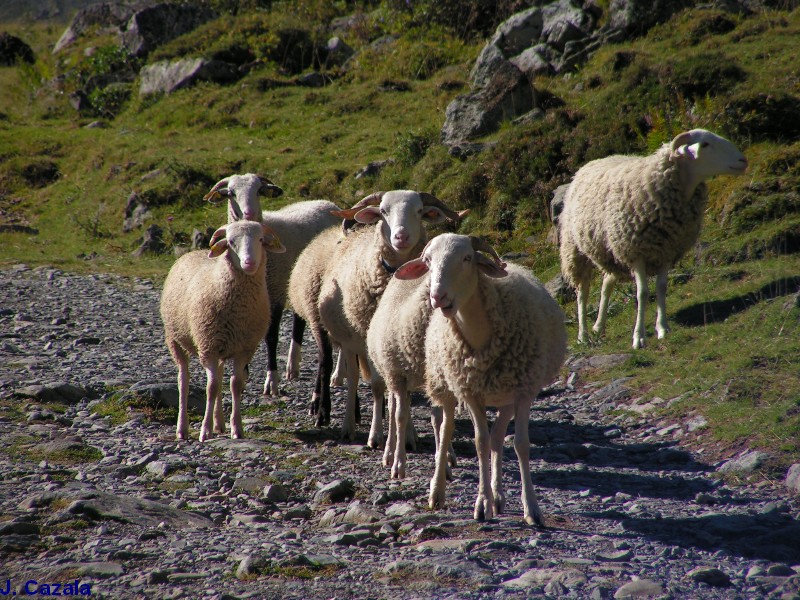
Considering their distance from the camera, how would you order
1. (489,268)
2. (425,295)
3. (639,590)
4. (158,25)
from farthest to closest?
(158,25) → (425,295) → (489,268) → (639,590)

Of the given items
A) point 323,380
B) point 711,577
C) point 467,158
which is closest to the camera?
point 711,577

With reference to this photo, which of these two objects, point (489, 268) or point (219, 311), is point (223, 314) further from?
point (489, 268)

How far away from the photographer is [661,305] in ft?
30.9

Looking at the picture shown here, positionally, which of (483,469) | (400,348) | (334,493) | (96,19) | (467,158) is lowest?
(334,493)

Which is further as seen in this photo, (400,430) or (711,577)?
(400,430)

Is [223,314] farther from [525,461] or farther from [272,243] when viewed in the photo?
[525,461]

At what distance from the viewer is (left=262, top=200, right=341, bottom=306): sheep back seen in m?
10.2

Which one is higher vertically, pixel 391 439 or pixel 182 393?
pixel 182 393

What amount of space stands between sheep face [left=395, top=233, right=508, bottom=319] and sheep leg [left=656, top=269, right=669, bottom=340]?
4.36 meters

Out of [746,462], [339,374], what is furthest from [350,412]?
[746,462]

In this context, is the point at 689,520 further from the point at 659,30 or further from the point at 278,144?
the point at 278,144

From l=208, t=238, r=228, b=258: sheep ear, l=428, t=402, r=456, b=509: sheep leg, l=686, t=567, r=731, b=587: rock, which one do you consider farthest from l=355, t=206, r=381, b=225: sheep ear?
l=686, t=567, r=731, b=587: rock

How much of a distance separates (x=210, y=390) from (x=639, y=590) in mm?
4678

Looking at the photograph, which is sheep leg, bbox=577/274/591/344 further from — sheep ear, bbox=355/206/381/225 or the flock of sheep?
sheep ear, bbox=355/206/381/225
